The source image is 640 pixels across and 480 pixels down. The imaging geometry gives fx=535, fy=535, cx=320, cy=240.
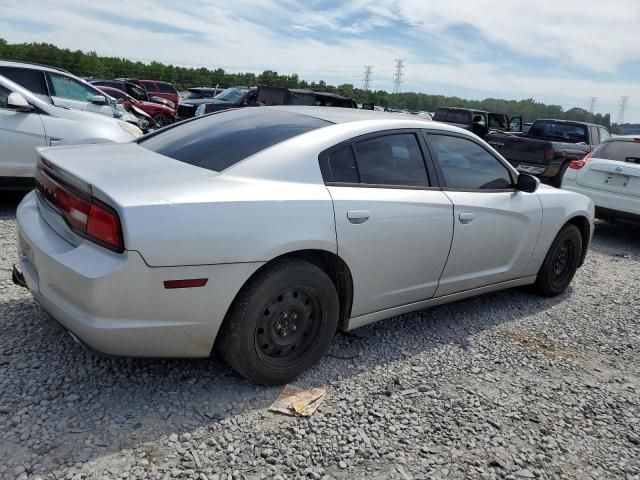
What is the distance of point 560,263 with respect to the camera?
196 inches

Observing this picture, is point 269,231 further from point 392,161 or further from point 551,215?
point 551,215

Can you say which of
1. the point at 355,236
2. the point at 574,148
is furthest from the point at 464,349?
the point at 574,148

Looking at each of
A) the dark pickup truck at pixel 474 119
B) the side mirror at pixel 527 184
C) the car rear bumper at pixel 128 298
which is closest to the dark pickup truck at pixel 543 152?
the dark pickup truck at pixel 474 119

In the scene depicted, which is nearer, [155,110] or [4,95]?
[4,95]

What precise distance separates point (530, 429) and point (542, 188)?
2449 millimetres

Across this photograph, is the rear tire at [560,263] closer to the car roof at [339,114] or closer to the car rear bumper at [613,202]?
the car roof at [339,114]

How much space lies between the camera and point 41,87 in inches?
289

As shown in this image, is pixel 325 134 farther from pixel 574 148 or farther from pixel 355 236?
pixel 574 148

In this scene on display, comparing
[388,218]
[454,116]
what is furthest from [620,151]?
[454,116]

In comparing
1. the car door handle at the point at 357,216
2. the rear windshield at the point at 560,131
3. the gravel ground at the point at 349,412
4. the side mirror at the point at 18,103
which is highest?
the rear windshield at the point at 560,131

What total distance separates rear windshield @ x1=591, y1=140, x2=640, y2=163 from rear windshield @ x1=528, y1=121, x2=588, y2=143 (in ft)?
15.9

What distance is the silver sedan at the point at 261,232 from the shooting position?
7.98 ft

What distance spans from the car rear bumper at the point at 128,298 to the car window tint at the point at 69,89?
5.80m

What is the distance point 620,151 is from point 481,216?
16.4 feet
